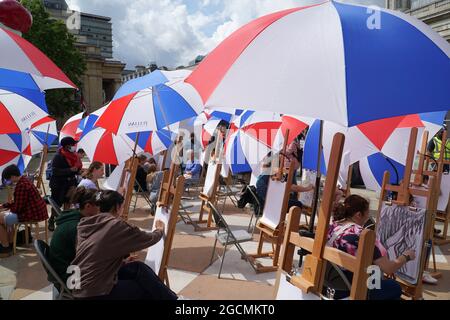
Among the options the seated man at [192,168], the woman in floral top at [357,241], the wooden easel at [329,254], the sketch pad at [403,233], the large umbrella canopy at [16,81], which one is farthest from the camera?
the seated man at [192,168]

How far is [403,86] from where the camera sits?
74.8 inches

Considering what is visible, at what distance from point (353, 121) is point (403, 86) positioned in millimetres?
392

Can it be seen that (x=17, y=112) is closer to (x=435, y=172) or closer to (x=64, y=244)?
(x=64, y=244)

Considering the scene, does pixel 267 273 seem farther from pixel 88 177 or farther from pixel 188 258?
pixel 88 177

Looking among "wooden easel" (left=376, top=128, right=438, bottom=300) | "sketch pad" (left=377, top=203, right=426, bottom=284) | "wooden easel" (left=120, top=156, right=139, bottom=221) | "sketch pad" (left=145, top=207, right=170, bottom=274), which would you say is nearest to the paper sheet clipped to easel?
"sketch pad" (left=377, top=203, right=426, bottom=284)

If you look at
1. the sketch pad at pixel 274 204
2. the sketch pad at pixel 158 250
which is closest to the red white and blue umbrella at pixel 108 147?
the sketch pad at pixel 274 204

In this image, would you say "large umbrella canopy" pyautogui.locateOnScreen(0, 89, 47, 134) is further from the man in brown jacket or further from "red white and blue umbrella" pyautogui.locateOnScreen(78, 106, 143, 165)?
the man in brown jacket

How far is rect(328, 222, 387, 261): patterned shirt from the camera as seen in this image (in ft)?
8.50

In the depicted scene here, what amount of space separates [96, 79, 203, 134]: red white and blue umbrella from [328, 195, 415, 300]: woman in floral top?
9.43ft

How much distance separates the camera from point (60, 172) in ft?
22.7

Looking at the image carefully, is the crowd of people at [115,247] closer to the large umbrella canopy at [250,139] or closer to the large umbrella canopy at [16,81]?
the large umbrella canopy at [16,81]

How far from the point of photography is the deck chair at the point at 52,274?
2.73m

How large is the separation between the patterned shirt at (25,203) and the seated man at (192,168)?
417 centimetres

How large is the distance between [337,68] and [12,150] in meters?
6.78
